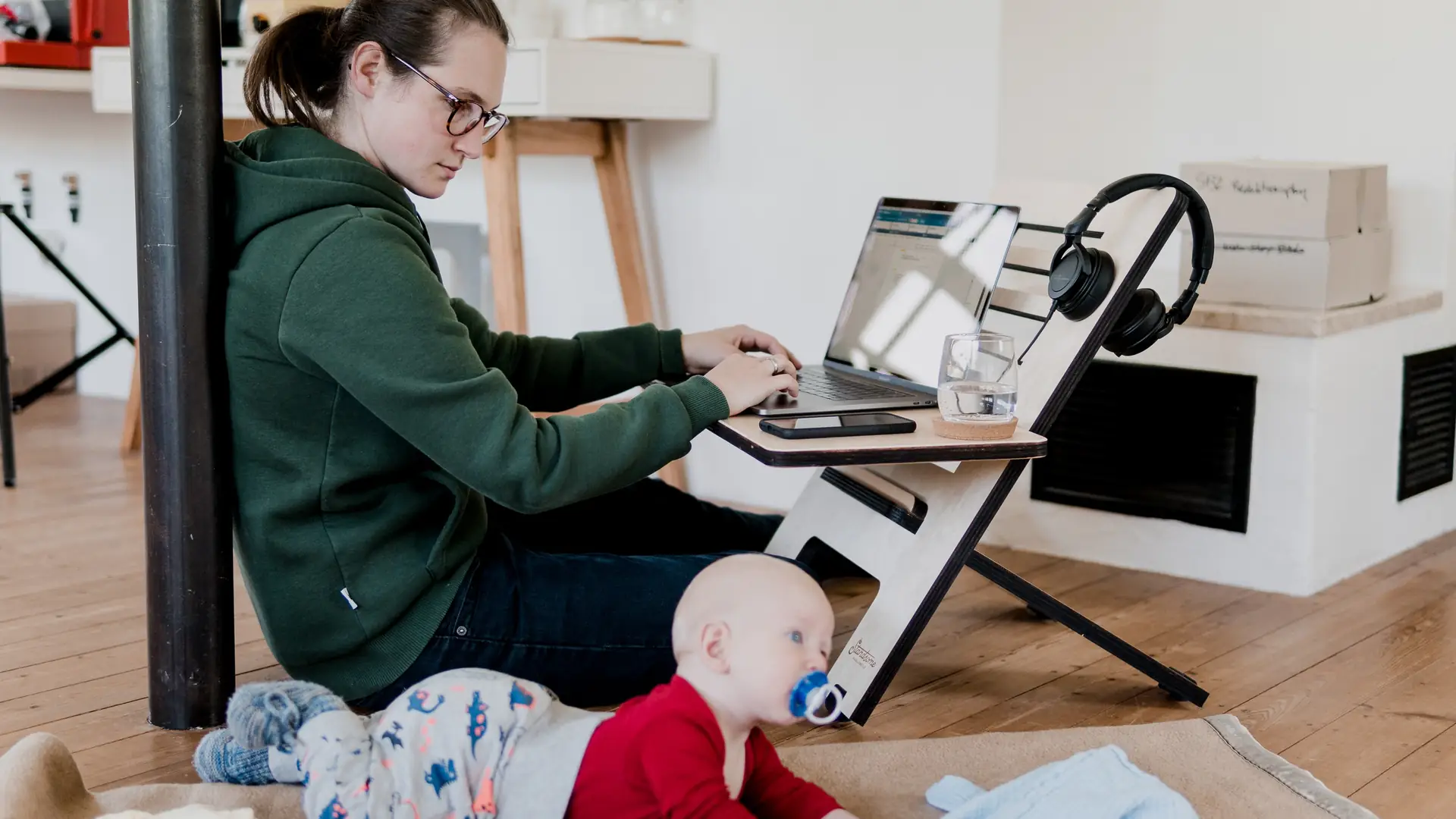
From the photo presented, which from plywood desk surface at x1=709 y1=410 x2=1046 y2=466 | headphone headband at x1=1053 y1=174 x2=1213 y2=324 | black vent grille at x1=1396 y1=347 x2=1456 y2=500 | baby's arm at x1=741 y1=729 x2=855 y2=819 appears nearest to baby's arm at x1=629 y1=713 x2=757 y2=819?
baby's arm at x1=741 y1=729 x2=855 y2=819

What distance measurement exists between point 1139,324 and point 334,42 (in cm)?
111

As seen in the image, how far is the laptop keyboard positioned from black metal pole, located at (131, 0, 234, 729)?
777mm

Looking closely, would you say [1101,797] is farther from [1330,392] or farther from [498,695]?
[1330,392]

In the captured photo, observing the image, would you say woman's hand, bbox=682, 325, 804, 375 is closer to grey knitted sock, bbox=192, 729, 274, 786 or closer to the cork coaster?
the cork coaster

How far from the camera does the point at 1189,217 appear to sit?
200 centimetres

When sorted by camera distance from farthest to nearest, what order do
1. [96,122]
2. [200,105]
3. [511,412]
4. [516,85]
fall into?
1. [96,122]
2. [516,85]
3. [200,105]
4. [511,412]

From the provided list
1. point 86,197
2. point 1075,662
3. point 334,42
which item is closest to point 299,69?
point 334,42

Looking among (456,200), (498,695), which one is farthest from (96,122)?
(498,695)

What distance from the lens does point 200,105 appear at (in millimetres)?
1882

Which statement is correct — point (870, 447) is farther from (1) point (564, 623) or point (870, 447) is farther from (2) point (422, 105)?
(2) point (422, 105)

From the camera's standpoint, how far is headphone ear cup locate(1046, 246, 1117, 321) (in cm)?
196

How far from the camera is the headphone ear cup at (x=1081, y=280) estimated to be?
1.96 metres

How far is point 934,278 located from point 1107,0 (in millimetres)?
1311

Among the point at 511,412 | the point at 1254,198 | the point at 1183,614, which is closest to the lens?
the point at 511,412
